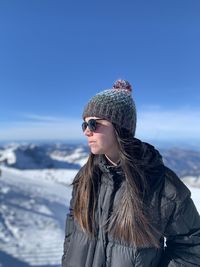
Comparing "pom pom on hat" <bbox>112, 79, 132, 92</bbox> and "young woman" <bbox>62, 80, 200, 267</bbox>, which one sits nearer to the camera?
"young woman" <bbox>62, 80, 200, 267</bbox>

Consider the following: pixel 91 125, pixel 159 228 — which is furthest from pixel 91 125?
pixel 159 228

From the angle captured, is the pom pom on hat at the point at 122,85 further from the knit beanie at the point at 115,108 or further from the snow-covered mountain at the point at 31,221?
the snow-covered mountain at the point at 31,221

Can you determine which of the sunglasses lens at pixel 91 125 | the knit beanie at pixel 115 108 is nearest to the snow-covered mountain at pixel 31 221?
the knit beanie at pixel 115 108

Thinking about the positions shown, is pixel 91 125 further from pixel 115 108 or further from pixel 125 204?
pixel 125 204

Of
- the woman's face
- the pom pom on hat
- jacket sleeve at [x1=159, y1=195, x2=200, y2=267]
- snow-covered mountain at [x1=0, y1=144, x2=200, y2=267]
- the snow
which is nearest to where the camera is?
jacket sleeve at [x1=159, y1=195, x2=200, y2=267]

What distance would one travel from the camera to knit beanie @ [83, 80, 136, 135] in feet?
7.64

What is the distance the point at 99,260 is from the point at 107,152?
0.66 meters

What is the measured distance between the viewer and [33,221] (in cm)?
1152

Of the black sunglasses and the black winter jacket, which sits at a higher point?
the black sunglasses

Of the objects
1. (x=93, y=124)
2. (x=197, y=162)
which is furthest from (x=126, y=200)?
(x=197, y=162)

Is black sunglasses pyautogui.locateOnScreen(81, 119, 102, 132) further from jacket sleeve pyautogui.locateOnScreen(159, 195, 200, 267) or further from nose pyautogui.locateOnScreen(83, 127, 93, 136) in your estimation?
jacket sleeve pyautogui.locateOnScreen(159, 195, 200, 267)

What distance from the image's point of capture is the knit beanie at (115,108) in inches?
91.7

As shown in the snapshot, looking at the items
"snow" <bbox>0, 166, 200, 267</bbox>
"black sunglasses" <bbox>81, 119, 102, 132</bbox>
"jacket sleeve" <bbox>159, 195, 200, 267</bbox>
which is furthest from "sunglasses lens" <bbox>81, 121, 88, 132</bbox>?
"snow" <bbox>0, 166, 200, 267</bbox>

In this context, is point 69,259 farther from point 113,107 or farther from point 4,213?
point 4,213
